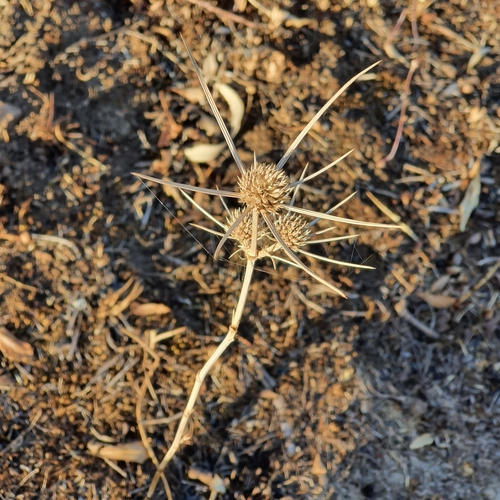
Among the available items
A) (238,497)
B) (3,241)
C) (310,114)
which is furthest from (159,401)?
(310,114)

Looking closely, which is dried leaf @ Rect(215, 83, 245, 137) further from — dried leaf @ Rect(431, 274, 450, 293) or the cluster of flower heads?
dried leaf @ Rect(431, 274, 450, 293)

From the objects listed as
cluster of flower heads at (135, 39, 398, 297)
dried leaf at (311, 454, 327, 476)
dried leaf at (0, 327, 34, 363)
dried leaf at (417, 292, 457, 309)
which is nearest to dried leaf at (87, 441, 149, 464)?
dried leaf at (0, 327, 34, 363)

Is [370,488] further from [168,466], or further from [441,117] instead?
[441,117]

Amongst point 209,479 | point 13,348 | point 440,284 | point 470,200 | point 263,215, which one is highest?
point 263,215

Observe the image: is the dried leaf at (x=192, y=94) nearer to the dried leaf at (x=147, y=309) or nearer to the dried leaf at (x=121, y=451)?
the dried leaf at (x=147, y=309)

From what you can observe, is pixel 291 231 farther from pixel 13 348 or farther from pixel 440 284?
pixel 13 348

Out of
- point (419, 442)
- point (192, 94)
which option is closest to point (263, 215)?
point (192, 94)

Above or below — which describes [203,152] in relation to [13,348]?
above
